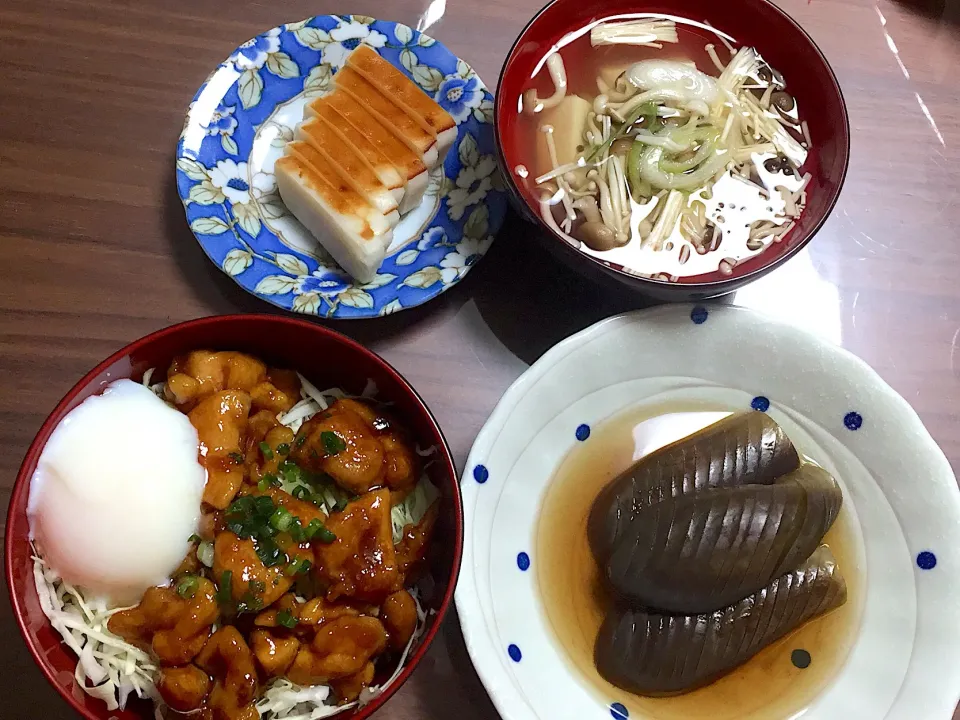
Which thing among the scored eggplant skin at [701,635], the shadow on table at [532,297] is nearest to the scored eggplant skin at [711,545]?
the scored eggplant skin at [701,635]

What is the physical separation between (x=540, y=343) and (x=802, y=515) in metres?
0.59

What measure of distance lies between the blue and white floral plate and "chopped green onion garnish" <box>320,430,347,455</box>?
0.92 ft

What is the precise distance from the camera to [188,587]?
1.08 metres

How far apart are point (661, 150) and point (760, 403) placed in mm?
548

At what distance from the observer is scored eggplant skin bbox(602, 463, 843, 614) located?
1.25m

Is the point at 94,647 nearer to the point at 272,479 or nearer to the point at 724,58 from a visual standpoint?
the point at 272,479

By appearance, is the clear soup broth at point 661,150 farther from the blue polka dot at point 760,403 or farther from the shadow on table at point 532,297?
the blue polka dot at point 760,403

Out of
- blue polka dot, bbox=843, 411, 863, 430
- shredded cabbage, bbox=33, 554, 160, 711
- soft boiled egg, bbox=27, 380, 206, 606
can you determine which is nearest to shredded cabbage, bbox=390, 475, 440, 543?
soft boiled egg, bbox=27, 380, 206, 606

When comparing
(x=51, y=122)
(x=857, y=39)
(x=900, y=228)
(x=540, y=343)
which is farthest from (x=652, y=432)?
(x=51, y=122)

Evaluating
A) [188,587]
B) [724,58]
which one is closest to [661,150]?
[724,58]

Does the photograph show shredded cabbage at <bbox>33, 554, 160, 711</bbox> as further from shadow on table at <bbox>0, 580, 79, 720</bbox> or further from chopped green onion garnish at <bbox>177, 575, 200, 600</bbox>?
shadow on table at <bbox>0, 580, 79, 720</bbox>

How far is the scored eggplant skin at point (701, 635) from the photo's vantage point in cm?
127

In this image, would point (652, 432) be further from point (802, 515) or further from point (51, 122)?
point (51, 122)

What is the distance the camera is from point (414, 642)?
1146 mm
